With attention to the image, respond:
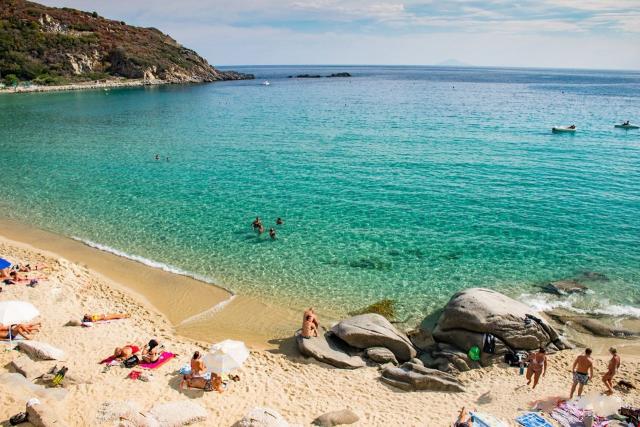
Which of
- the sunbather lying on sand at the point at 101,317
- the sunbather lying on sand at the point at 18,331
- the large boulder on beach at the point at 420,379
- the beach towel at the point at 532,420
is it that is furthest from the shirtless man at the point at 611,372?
the sunbather lying on sand at the point at 18,331

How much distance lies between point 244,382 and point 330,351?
3614 mm

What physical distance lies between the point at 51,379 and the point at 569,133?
211 ft

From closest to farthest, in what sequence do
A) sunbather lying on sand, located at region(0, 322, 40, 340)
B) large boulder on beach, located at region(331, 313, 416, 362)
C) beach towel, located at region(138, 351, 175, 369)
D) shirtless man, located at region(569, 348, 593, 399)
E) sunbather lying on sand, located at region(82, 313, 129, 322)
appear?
shirtless man, located at region(569, 348, 593, 399) → beach towel, located at region(138, 351, 175, 369) → sunbather lying on sand, located at region(0, 322, 40, 340) → large boulder on beach, located at region(331, 313, 416, 362) → sunbather lying on sand, located at region(82, 313, 129, 322)

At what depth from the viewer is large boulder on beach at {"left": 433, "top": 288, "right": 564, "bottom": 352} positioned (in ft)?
56.0

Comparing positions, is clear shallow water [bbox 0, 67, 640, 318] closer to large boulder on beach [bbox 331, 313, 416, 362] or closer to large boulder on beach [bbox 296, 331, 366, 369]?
large boulder on beach [bbox 331, 313, 416, 362]

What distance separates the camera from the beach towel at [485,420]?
A: 12.6 m

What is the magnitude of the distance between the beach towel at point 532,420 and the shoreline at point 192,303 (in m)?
8.63

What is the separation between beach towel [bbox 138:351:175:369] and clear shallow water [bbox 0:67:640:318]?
21.1ft

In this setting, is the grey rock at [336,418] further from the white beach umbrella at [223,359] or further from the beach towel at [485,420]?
the beach towel at [485,420]

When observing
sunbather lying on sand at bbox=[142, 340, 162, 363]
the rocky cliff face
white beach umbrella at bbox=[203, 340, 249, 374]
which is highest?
the rocky cliff face

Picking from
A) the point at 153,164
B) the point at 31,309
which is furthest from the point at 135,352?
the point at 153,164

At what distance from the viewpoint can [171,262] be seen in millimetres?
24500

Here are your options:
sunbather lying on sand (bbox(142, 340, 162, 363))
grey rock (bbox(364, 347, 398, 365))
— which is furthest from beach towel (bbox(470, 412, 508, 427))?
sunbather lying on sand (bbox(142, 340, 162, 363))

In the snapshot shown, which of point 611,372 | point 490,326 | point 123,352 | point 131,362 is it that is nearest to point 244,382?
point 131,362
